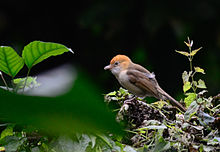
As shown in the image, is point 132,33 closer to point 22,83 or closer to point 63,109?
point 22,83

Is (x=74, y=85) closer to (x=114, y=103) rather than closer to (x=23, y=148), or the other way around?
(x=23, y=148)

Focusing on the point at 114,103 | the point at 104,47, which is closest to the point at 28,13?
the point at 104,47

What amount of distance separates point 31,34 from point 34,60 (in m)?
4.96

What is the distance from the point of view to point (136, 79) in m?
2.98

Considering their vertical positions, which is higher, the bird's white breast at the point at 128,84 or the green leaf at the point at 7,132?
the green leaf at the point at 7,132

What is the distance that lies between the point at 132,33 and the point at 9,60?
4936 millimetres

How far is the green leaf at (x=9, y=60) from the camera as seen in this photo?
0.73 meters

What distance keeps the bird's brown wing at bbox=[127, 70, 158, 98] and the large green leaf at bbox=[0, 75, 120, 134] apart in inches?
104

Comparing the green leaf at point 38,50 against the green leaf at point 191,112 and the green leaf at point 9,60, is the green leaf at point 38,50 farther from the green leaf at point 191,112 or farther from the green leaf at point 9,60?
the green leaf at point 191,112

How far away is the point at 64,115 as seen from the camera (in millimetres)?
226

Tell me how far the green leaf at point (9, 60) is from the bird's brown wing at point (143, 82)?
2140mm

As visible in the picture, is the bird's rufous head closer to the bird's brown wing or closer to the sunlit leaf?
the bird's brown wing

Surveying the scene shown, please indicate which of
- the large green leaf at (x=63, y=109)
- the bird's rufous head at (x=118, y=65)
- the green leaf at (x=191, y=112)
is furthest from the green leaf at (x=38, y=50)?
the bird's rufous head at (x=118, y=65)

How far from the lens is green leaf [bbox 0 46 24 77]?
2.39ft
